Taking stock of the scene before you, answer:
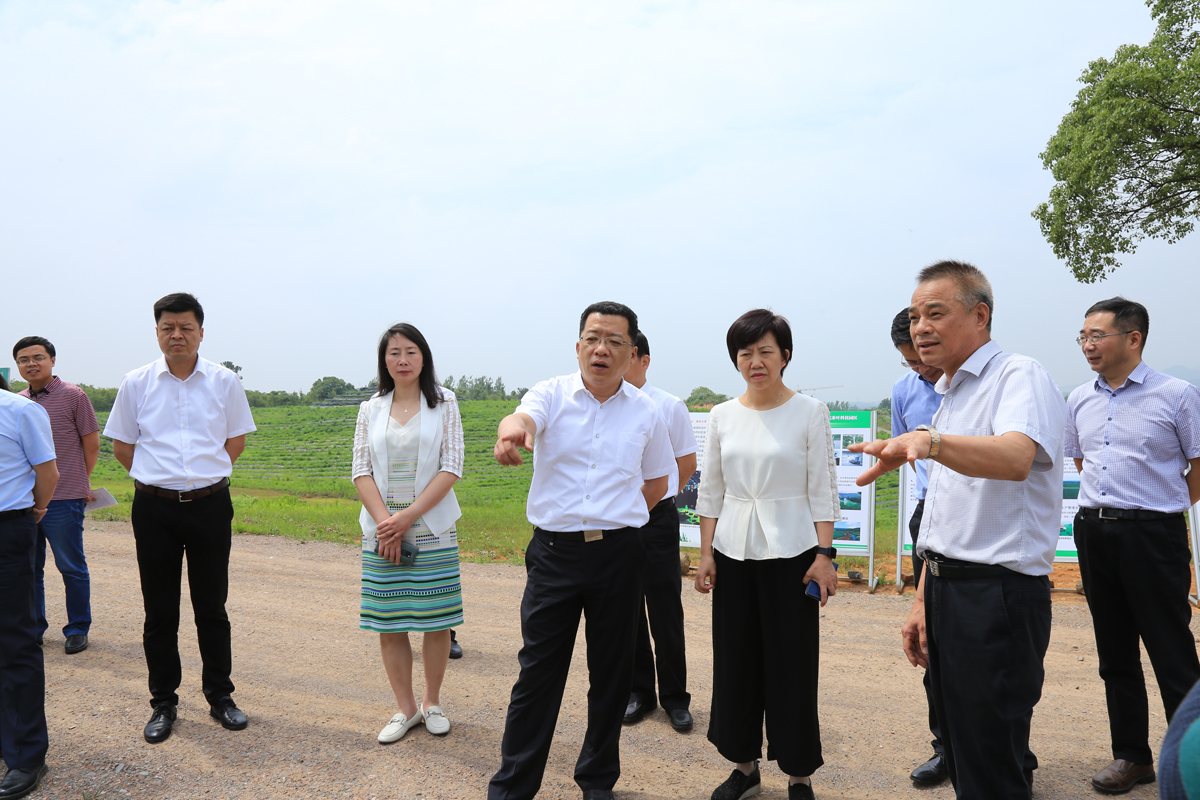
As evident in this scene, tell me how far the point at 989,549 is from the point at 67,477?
643 centimetres

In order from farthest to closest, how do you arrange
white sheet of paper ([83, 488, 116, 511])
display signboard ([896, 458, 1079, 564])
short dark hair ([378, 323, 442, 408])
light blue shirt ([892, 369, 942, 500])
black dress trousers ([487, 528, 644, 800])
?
1. display signboard ([896, 458, 1079, 564])
2. white sheet of paper ([83, 488, 116, 511])
3. short dark hair ([378, 323, 442, 408])
4. light blue shirt ([892, 369, 942, 500])
5. black dress trousers ([487, 528, 644, 800])

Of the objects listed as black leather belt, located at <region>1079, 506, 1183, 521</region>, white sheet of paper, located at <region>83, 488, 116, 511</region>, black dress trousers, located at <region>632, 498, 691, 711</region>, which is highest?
black leather belt, located at <region>1079, 506, 1183, 521</region>

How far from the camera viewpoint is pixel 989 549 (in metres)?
2.36

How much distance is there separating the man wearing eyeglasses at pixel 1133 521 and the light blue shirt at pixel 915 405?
91 cm

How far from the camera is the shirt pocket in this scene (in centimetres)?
328

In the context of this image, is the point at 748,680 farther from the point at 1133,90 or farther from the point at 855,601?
the point at 1133,90

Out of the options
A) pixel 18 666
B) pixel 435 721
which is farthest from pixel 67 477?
pixel 435 721

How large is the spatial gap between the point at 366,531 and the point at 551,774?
1599mm

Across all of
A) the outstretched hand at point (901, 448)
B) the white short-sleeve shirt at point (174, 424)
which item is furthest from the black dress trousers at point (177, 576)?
the outstretched hand at point (901, 448)

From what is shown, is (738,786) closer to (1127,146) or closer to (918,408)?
(918,408)

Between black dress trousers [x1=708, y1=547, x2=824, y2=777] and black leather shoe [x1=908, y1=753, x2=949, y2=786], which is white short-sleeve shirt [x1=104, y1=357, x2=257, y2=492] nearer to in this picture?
black dress trousers [x1=708, y1=547, x2=824, y2=777]

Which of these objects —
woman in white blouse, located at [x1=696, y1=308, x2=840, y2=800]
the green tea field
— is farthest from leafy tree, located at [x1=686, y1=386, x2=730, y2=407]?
woman in white blouse, located at [x1=696, y1=308, x2=840, y2=800]

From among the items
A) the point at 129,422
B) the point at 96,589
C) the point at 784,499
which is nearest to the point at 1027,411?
the point at 784,499

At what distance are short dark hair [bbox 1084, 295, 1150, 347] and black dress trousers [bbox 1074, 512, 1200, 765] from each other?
3.27 feet
